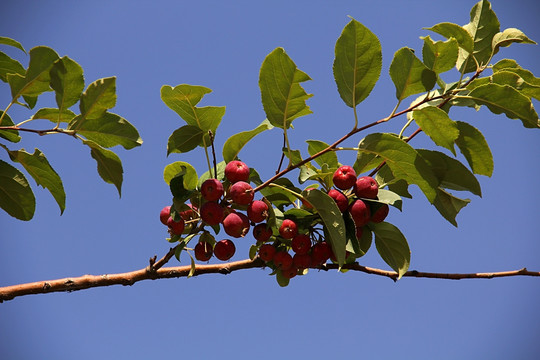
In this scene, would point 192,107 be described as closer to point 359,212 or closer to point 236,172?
point 236,172

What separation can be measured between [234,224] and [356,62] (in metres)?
0.78

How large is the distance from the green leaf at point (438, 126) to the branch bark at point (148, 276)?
0.55m

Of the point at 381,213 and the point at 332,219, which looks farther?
A: the point at 381,213

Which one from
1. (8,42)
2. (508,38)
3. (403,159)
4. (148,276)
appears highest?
(508,38)

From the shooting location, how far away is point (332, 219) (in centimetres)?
209

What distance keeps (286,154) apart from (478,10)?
104cm

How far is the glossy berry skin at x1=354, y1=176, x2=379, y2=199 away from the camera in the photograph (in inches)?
85.0

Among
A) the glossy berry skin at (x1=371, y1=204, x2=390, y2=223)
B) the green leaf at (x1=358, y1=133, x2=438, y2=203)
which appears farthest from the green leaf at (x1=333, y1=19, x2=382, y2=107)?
the glossy berry skin at (x1=371, y1=204, x2=390, y2=223)

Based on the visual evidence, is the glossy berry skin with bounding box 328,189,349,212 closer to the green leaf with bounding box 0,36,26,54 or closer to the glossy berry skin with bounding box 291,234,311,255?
the glossy berry skin with bounding box 291,234,311,255

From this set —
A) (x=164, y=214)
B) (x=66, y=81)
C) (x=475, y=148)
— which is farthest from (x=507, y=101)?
(x=66, y=81)

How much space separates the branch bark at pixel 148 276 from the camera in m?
2.13

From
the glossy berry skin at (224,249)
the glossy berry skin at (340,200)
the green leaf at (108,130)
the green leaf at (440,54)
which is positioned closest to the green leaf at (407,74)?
the green leaf at (440,54)

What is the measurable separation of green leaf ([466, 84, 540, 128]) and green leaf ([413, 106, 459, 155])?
197 millimetres

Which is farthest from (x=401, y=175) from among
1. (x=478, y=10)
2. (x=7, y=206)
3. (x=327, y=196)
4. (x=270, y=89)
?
(x=7, y=206)
